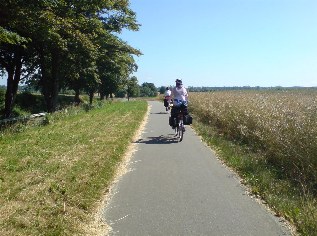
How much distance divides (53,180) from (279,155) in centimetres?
509

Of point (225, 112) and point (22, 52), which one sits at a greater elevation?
point (22, 52)

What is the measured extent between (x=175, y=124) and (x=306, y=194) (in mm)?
7725

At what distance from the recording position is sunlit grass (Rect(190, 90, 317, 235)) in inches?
234

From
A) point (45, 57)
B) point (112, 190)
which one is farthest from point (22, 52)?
point (112, 190)

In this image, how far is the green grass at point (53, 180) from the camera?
5070 millimetres

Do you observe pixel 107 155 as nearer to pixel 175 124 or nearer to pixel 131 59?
pixel 175 124

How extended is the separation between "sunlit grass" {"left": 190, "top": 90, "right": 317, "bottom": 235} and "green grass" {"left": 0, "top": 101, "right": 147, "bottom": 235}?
2.82 m

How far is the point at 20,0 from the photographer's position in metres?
18.2

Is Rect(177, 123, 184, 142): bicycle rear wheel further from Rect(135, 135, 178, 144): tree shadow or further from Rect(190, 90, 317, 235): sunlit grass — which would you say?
Rect(190, 90, 317, 235): sunlit grass

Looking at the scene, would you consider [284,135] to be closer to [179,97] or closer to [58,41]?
[179,97]

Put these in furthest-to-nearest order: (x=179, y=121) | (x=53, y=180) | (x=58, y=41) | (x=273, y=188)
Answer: (x=58, y=41) < (x=179, y=121) < (x=53, y=180) < (x=273, y=188)

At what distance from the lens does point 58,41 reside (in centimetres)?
2153

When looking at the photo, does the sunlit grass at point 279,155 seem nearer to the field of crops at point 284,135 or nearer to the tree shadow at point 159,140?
the field of crops at point 284,135

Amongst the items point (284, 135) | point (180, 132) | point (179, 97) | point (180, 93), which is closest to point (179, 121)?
point (180, 132)
